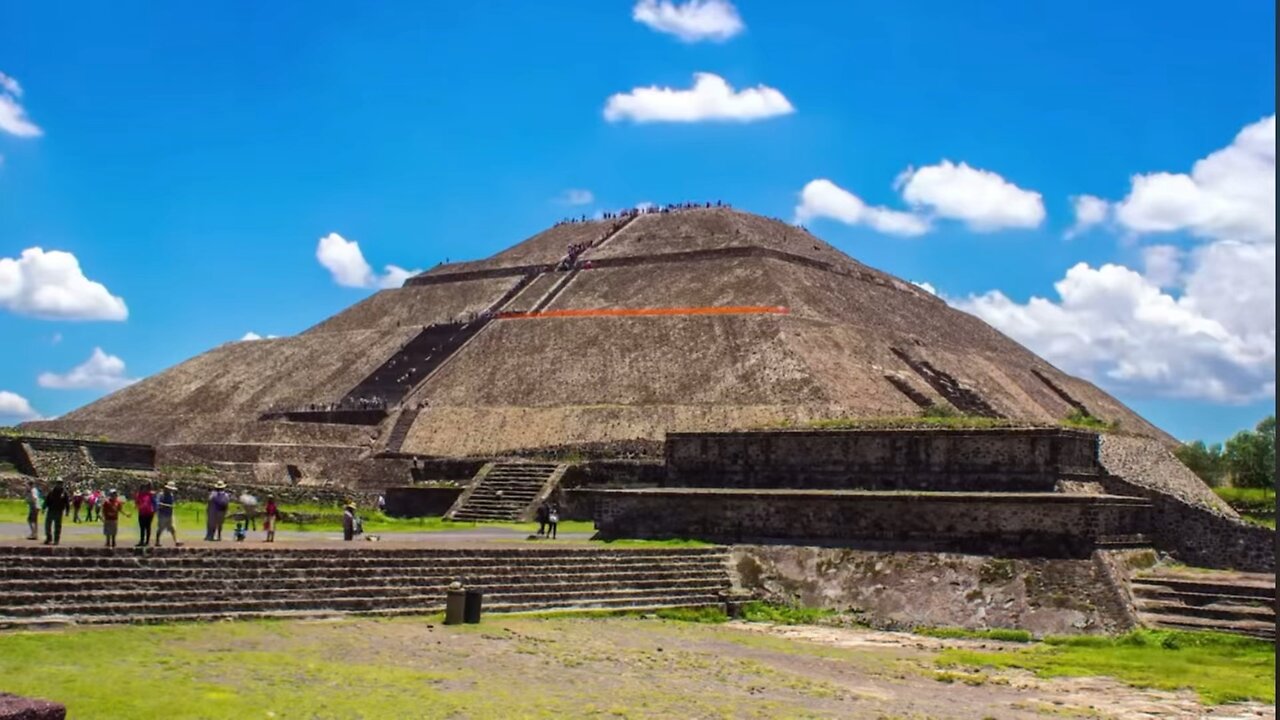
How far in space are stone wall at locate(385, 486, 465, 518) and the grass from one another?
65.6 feet

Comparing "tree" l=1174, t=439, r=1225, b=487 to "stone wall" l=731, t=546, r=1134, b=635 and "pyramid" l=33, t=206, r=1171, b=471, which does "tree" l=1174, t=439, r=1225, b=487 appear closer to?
"pyramid" l=33, t=206, r=1171, b=471

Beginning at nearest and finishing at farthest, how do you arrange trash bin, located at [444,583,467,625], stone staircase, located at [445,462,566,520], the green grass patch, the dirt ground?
the dirt ground
trash bin, located at [444,583,467,625]
the green grass patch
stone staircase, located at [445,462,566,520]

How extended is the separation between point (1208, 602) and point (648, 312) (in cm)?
3757

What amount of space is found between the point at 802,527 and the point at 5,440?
22036mm

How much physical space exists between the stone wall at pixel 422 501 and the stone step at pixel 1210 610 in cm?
1995

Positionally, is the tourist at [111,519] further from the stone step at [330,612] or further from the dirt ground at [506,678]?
the dirt ground at [506,678]

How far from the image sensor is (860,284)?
2539 inches

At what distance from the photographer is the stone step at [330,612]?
13.4 metres

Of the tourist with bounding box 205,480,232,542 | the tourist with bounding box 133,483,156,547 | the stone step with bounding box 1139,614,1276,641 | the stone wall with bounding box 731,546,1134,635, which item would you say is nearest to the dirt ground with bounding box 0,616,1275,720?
the tourist with bounding box 133,483,156,547

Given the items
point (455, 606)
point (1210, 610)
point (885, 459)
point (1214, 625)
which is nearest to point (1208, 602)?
point (1210, 610)

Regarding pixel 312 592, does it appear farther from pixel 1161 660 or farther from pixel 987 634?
pixel 1161 660

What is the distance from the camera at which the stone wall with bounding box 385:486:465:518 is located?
34.9 m

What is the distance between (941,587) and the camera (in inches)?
786

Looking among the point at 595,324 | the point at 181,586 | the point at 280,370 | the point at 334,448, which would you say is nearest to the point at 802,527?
the point at 181,586
